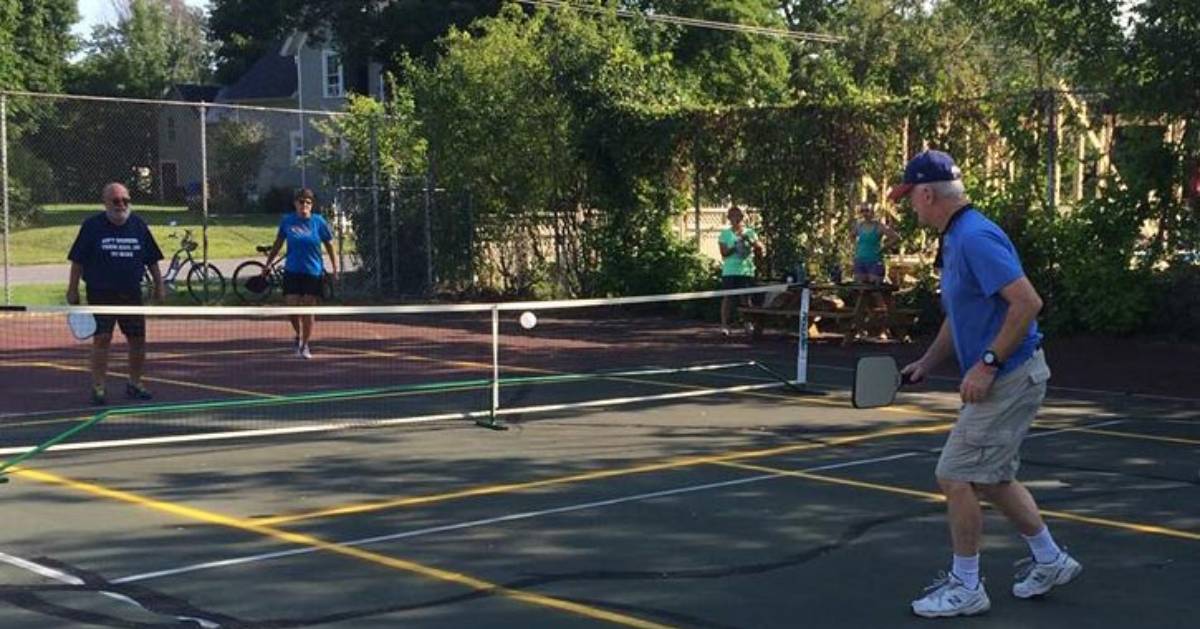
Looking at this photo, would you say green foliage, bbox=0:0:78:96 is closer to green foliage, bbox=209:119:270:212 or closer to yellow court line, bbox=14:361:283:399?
green foliage, bbox=209:119:270:212

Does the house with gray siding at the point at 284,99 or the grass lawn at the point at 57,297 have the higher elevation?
the house with gray siding at the point at 284,99

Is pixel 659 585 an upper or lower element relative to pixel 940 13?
lower

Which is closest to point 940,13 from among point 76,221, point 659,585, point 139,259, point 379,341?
point 76,221

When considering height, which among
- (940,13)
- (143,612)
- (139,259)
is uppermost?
(940,13)

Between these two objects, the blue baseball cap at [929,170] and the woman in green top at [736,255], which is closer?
the blue baseball cap at [929,170]

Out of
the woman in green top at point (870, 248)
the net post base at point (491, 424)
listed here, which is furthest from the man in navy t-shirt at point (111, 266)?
the woman in green top at point (870, 248)

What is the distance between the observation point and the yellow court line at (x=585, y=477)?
860 cm

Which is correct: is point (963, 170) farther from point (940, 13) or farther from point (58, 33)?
point (58, 33)

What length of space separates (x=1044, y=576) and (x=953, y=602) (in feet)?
1.78

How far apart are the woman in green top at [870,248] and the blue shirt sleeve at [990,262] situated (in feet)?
42.6

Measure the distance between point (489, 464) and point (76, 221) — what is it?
115 ft

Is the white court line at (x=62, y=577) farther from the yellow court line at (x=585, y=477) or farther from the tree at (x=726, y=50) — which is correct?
the tree at (x=726, y=50)

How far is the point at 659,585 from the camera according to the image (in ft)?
22.6

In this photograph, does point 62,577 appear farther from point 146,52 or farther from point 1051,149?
point 146,52
